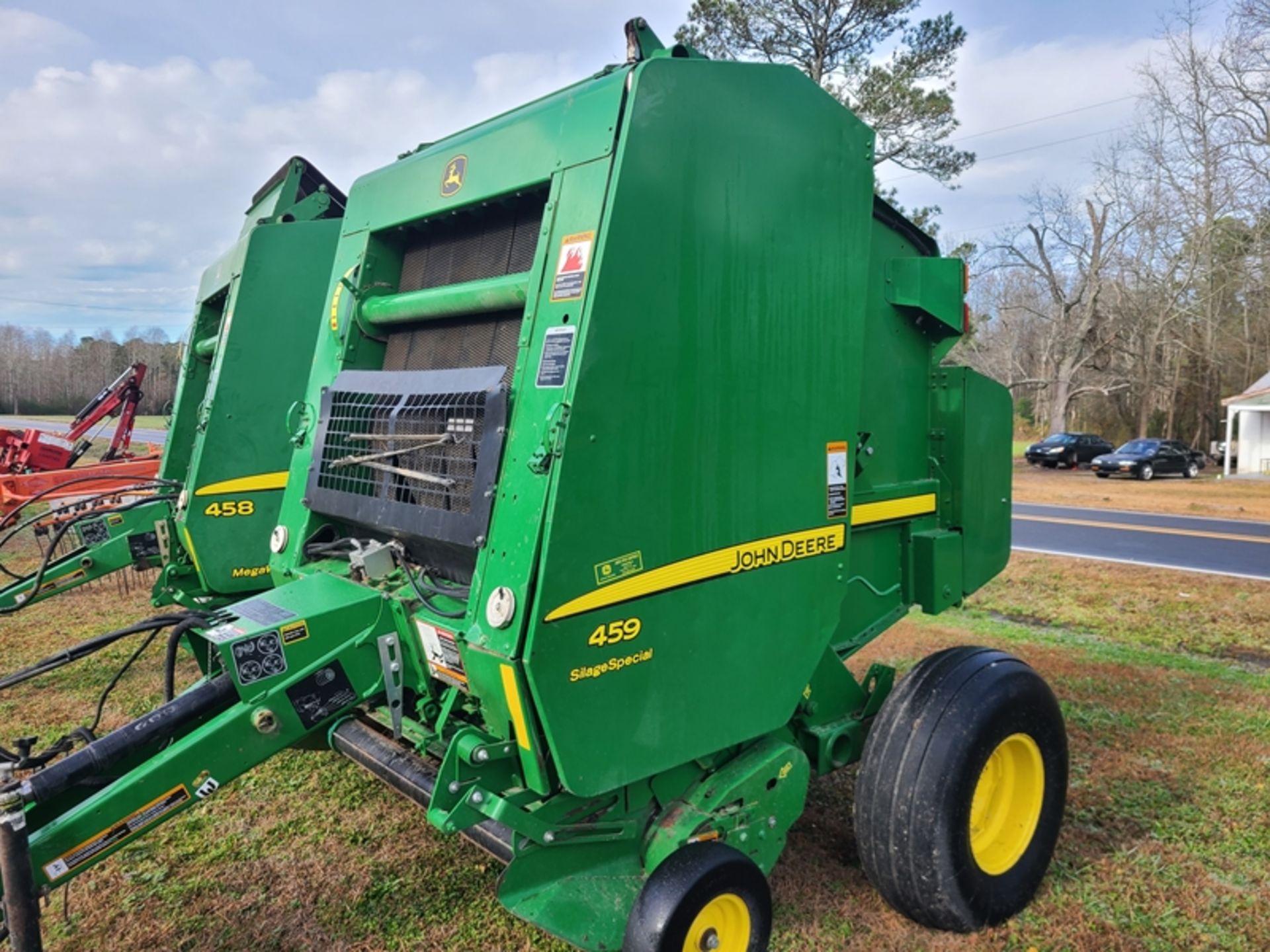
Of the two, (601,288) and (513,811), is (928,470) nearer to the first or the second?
(601,288)

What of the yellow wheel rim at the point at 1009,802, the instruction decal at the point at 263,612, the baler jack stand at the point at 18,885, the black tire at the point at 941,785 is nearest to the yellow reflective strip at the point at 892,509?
the black tire at the point at 941,785

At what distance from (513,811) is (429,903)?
123 cm

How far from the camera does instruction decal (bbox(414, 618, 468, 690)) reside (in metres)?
2.53

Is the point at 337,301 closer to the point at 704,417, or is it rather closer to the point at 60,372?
the point at 704,417

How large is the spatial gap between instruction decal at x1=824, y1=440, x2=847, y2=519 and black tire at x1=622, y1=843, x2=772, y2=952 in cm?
115

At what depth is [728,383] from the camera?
8.64 feet

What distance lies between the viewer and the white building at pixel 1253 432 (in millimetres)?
28406

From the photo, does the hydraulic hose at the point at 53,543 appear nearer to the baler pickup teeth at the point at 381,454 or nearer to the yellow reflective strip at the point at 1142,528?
the baler pickup teeth at the point at 381,454

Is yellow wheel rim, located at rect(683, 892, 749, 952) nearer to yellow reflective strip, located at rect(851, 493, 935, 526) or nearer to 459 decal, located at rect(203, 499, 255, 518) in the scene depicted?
yellow reflective strip, located at rect(851, 493, 935, 526)

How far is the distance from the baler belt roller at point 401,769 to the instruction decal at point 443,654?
0.30 m

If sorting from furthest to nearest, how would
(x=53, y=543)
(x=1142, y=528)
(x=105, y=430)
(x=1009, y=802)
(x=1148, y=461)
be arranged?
(x=105, y=430)
(x=1148, y=461)
(x=1142, y=528)
(x=53, y=543)
(x=1009, y=802)

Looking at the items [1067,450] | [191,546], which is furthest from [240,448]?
[1067,450]

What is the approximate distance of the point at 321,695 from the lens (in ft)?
8.38

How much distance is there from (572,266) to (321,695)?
4.74ft
